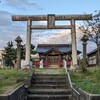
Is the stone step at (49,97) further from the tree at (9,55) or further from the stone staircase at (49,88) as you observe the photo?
the tree at (9,55)

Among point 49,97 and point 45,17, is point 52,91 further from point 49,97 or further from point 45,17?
point 45,17

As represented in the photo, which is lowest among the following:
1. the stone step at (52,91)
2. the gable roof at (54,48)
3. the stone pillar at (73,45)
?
the stone step at (52,91)

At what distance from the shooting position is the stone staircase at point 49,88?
20.1 m

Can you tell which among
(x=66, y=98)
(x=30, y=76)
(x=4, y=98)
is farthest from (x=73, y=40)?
(x=4, y=98)

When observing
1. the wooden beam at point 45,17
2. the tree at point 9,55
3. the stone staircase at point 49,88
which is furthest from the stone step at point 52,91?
the tree at point 9,55

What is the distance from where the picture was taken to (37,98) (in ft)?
65.5

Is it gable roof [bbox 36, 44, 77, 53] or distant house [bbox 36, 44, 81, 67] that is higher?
gable roof [bbox 36, 44, 77, 53]

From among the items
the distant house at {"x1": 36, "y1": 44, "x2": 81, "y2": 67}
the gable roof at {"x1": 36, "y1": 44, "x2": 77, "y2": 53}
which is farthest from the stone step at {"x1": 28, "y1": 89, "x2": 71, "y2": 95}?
the gable roof at {"x1": 36, "y1": 44, "x2": 77, "y2": 53}

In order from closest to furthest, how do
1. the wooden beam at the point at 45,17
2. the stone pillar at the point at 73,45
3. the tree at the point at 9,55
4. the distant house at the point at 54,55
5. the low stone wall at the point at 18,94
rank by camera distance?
the low stone wall at the point at 18,94 → the stone pillar at the point at 73,45 → the wooden beam at the point at 45,17 → the distant house at the point at 54,55 → the tree at the point at 9,55

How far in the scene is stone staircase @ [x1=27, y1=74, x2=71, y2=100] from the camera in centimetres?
2011

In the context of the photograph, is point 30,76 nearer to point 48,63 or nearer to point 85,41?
point 85,41

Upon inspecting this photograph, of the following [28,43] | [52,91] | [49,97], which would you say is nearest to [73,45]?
[28,43]

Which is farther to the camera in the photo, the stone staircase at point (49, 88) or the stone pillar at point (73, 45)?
→ the stone pillar at point (73, 45)

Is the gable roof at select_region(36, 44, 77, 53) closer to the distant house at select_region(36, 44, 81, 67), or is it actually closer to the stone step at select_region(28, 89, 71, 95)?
the distant house at select_region(36, 44, 81, 67)
